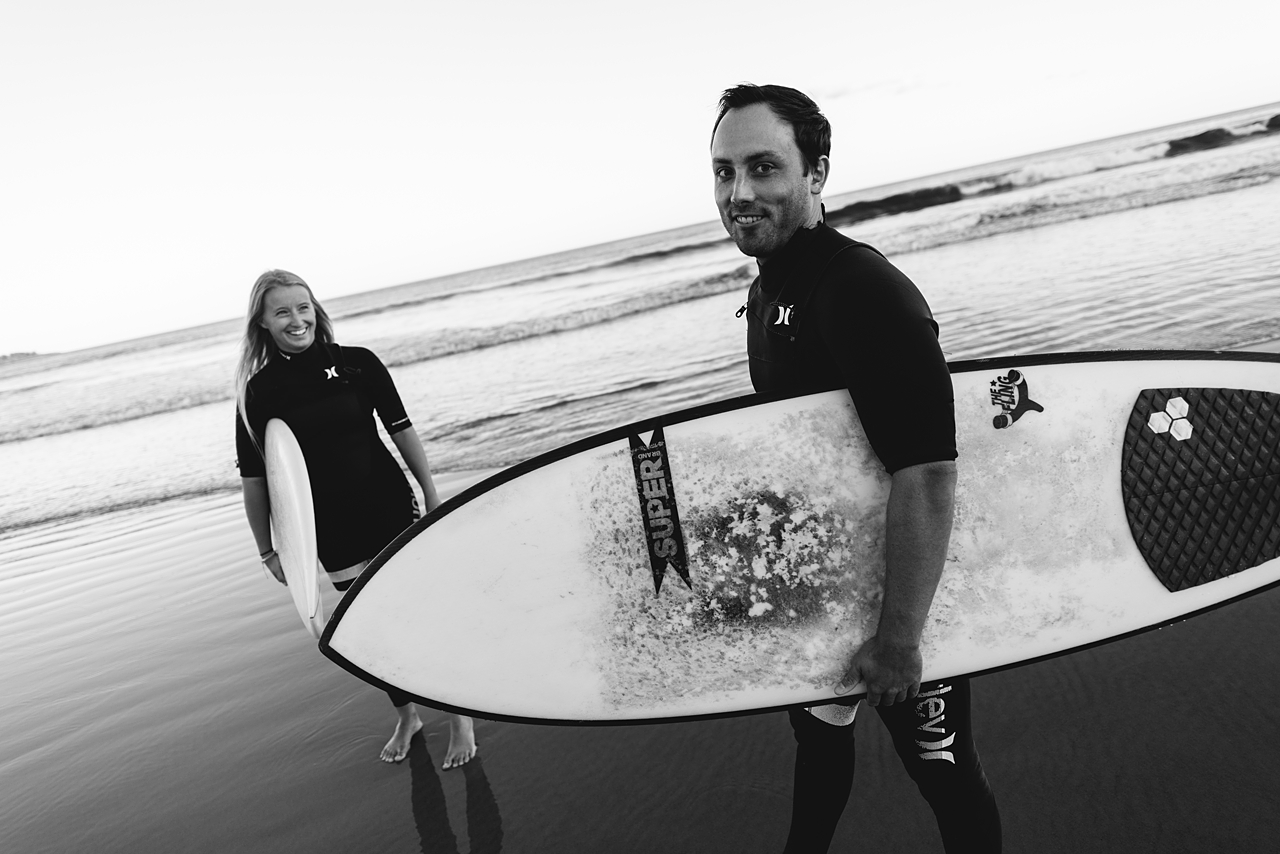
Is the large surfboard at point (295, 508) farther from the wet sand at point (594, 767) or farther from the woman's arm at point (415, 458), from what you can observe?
the wet sand at point (594, 767)

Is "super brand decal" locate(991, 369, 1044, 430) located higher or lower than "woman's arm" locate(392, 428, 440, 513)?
higher

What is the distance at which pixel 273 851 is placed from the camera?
238 centimetres

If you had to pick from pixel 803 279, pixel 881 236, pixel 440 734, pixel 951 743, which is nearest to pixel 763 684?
pixel 951 743

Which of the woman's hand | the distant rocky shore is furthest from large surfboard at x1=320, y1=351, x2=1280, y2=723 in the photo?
the distant rocky shore

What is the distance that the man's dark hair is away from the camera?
147 centimetres

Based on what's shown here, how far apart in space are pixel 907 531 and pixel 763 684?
2.18 ft

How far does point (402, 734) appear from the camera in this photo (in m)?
2.84

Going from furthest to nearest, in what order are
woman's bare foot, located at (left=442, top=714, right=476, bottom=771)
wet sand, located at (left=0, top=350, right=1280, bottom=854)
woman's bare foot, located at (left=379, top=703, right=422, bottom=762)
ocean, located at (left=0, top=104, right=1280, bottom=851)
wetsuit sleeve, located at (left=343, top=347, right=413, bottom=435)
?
wetsuit sleeve, located at (left=343, top=347, right=413, bottom=435) < woman's bare foot, located at (left=379, top=703, right=422, bottom=762) < woman's bare foot, located at (left=442, top=714, right=476, bottom=771) < ocean, located at (left=0, top=104, right=1280, bottom=851) < wet sand, located at (left=0, top=350, right=1280, bottom=854)

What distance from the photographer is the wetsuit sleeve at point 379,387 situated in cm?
303

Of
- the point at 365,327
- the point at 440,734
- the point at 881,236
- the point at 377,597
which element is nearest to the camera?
the point at 377,597

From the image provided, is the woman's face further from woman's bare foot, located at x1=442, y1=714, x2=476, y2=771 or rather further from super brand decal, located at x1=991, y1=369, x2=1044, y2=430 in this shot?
super brand decal, located at x1=991, y1=369, x2=1044, y2=430

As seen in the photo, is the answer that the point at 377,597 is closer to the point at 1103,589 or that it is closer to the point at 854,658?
the point at 854,658

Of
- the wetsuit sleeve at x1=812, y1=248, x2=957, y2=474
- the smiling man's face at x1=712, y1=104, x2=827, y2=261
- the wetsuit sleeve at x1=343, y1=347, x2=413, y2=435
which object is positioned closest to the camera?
the wetsuit sleeve at x1=812, y1=248, x2=957, y2=474

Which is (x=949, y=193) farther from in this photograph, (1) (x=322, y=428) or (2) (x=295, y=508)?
(2) (x=295, y=508)
